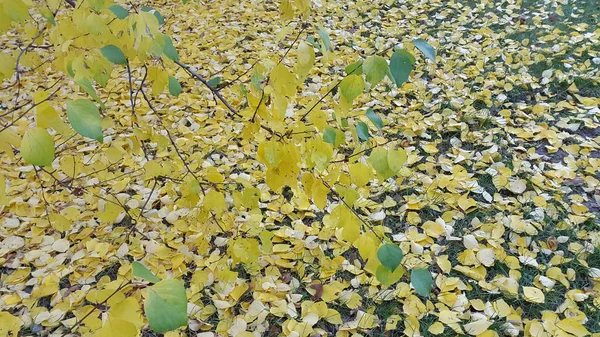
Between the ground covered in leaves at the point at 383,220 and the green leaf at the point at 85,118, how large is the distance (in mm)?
290

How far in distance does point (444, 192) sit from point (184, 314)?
1.78 metres

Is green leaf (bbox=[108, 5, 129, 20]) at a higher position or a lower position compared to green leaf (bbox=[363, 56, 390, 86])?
higher

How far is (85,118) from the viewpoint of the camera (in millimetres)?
707

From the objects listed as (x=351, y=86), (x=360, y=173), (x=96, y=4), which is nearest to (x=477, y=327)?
(x=360, y=173)

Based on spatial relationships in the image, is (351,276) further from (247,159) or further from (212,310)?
(247,159)

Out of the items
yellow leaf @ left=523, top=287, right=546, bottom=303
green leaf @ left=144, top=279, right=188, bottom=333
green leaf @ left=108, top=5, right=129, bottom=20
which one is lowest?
yellow leaf @ left=523, top=287, right=546, bottom=303

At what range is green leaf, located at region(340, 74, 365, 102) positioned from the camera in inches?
36.5

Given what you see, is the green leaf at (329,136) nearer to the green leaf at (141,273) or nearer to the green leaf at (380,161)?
the green leaf at (380,161)

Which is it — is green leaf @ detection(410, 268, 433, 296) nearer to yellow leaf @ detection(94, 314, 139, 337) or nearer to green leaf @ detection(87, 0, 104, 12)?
yellow leaf @ detection(94, 314, 139, 337)

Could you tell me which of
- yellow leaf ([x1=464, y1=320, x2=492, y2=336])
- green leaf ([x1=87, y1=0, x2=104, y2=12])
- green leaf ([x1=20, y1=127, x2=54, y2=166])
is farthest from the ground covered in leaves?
green leaf ([x1=87, y1=0, x2=104, y2=12])

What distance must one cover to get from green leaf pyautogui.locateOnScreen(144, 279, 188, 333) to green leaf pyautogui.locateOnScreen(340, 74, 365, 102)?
546 mm

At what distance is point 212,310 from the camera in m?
1.68

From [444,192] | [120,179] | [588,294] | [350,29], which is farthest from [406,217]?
[350,29]

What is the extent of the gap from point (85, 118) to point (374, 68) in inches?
21.9
